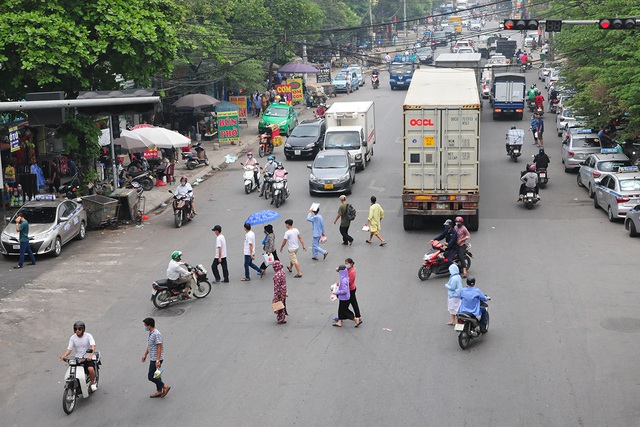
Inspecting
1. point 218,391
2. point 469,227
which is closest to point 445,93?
point 469,227

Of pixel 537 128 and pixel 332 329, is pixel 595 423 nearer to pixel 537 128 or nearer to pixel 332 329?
pixel 332 329

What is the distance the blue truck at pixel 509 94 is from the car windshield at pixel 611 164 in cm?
1910

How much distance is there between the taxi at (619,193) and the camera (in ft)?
87.5

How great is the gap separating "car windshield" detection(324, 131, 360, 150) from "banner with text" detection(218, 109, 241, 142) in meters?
9.49

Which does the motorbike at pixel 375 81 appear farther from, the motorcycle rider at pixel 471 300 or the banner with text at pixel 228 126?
the motorcycle rider at pixel 471 300

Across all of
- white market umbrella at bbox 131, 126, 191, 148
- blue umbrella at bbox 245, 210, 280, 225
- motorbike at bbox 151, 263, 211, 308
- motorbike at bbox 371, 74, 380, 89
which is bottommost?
motorbike at bbox 151, 263, 211, 308

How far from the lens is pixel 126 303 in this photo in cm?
2048

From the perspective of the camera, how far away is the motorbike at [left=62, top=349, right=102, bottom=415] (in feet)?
46.5

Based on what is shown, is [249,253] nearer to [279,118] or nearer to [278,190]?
[278,190]

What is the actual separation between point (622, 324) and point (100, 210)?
17314mm

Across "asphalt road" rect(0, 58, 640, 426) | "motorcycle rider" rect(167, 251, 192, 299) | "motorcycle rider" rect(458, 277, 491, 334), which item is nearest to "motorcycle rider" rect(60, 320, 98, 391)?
"asphalt road" rect(0, 58, 640, 426)

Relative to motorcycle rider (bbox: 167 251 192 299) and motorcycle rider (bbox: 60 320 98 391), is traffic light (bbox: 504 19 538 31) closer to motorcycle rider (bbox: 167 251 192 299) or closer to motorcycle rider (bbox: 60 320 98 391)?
motorcycle rider (bbox: 167 251 192 299)

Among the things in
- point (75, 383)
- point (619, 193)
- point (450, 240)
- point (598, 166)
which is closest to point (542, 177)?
point (598, 166)

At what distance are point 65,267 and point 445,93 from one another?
12.3 metres
